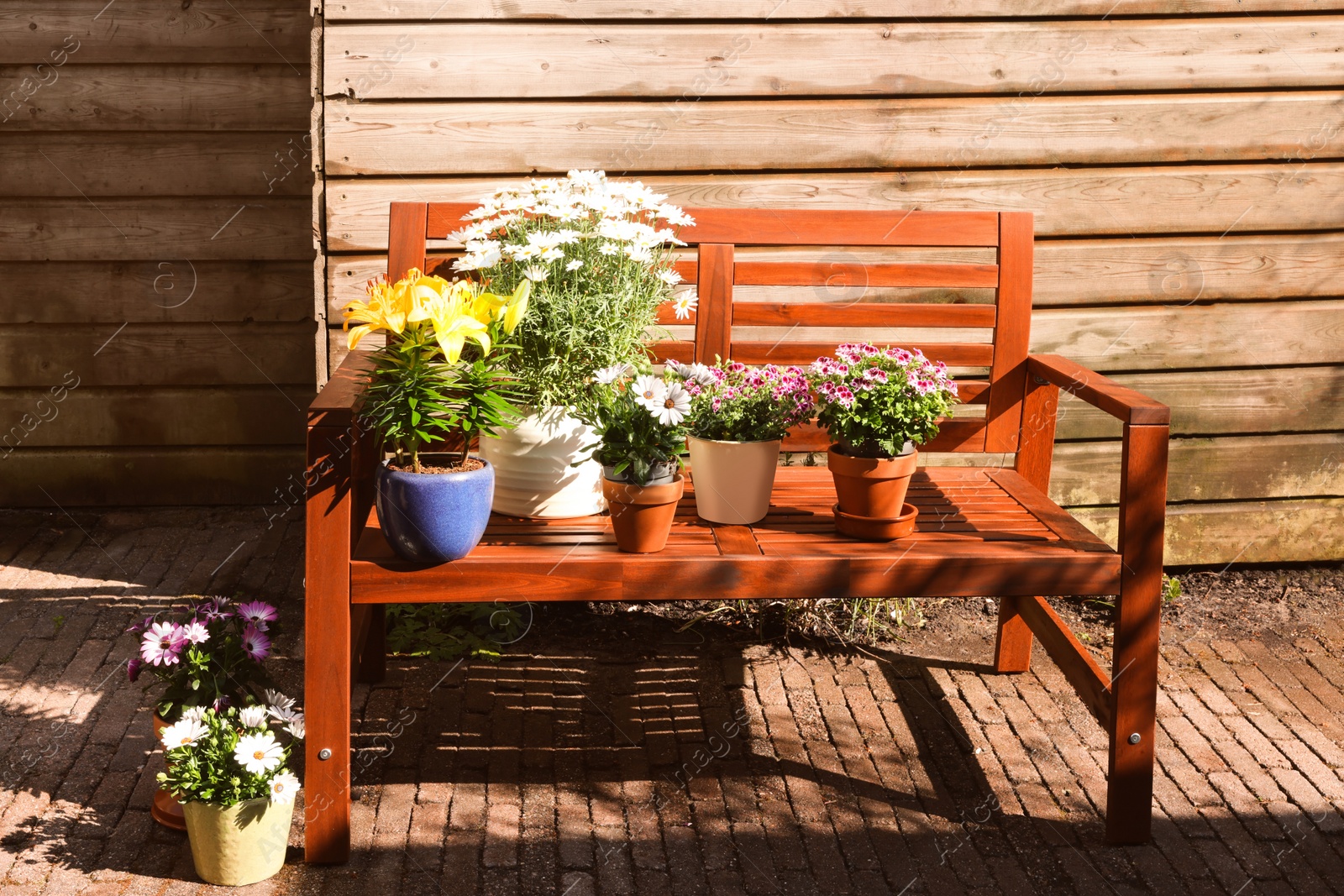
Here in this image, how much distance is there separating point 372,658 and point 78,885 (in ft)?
3.50

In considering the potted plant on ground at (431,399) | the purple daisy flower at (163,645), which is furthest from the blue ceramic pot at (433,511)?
the purple daisy flower at (163,645)

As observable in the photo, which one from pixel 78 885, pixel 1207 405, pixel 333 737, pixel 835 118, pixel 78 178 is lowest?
pixel 78 885

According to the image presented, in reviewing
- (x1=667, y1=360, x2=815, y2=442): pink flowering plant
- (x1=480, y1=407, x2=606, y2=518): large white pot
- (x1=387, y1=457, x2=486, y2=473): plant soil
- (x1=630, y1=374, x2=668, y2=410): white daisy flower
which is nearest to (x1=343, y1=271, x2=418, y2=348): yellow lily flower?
(x1=387, y1=457, x2=486, y2=473): plant soil

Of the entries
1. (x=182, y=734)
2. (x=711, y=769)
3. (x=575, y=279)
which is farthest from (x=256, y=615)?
(x=711, y=769)

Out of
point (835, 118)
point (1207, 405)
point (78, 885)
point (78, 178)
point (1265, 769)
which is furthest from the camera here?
point (78, 178)

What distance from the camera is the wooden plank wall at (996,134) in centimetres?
361

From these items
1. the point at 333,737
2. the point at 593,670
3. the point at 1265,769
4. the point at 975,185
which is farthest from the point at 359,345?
the point at 1265,769

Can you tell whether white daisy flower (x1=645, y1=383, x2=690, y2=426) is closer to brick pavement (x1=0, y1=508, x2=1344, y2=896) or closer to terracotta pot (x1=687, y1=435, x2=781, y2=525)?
terracotta pot (x1=687, y1=435, x2=781, y2=525)

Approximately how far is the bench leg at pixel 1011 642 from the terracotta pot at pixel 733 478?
1168 millimetres

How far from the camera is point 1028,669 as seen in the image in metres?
3.64

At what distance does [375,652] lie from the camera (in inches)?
135

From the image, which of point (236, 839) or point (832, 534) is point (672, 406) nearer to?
point (832, 534)

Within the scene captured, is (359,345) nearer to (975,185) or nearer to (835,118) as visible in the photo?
(835,118)

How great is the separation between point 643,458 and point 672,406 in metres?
0.13
